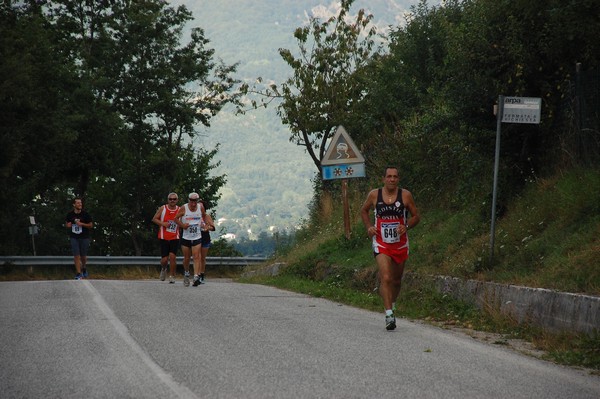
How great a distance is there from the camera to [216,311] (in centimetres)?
1328

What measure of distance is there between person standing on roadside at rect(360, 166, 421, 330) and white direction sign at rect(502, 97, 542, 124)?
2484mm

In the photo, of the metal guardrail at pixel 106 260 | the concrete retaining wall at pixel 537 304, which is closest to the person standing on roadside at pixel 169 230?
the concrete retaining wall at pixel 537 304

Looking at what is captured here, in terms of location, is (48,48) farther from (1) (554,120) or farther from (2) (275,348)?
(2) (275,348)

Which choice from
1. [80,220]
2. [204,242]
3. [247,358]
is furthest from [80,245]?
[247,358]

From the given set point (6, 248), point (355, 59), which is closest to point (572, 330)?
point (355, 59)

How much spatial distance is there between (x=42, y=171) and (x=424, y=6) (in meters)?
17.8

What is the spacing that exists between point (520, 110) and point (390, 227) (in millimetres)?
3097

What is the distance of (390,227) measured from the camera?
1206 centimetres

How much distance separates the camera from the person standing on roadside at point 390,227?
12.0 metres

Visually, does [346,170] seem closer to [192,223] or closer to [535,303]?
[192,223]

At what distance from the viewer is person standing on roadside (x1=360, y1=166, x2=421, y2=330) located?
12.0 meters

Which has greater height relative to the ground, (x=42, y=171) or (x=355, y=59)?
(x=355, y=59)

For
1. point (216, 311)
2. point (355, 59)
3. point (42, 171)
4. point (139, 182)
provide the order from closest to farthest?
point (216, 311)
point (355, 59)
point (42, 171)
point (139, 182)

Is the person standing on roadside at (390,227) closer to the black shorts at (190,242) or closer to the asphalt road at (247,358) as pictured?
the asphalt road at (247,358)
